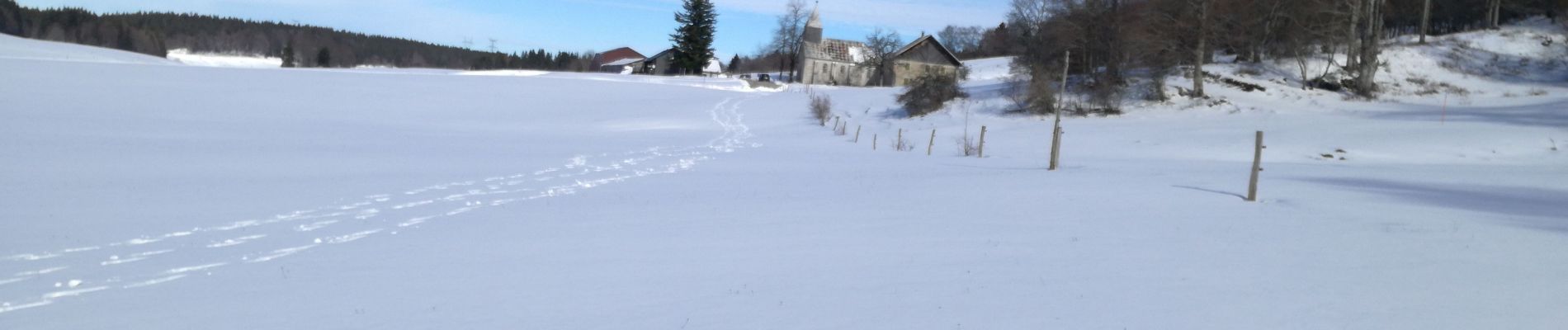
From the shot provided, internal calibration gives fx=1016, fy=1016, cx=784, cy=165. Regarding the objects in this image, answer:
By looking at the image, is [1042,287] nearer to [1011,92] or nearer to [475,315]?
[475,315]

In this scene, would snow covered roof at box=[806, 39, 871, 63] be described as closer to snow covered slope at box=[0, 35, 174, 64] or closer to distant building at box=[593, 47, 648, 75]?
snow covered slope at box=[0, 35, 174, 64]

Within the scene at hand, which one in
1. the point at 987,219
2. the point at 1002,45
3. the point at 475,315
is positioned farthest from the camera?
the point at 1002,45

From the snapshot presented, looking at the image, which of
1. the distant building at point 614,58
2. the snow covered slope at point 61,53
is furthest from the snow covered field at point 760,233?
the distant building at point 614,58

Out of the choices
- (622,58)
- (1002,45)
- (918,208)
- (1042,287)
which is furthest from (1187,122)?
(622,58)

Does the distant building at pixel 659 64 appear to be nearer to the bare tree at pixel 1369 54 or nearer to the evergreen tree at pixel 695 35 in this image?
the evergreen tree at pixel 695 35

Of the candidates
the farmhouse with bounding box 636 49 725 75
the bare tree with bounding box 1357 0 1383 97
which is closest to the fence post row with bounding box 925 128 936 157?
the bare tree with bounding box 1357 0 1383 97

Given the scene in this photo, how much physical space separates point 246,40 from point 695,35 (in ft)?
260

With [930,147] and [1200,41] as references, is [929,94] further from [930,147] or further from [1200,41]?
[930,147]

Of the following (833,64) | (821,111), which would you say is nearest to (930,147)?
(821,111)

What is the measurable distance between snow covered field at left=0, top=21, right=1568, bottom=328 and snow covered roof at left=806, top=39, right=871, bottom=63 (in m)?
54.1

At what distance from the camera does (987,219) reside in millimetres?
12016

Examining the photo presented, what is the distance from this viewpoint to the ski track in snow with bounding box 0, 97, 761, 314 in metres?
8.05

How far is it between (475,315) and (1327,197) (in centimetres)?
1201

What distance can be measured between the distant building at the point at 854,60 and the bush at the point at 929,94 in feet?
101
